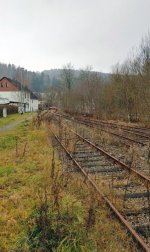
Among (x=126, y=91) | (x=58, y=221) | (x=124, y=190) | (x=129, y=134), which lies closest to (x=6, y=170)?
(x=124, y=190)

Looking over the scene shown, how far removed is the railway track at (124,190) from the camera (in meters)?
5.53

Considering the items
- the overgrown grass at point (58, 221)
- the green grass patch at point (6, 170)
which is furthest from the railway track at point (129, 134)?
the overgrown grass at point (58, 221)

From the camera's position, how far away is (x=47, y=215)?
5477 mm

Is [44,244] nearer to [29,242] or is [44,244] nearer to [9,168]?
[29,242]

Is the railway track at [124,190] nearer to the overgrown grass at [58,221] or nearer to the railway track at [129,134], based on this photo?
the overgrown grass at [58,221]

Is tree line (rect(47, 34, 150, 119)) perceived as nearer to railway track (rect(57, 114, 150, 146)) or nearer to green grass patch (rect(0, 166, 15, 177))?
railway track (rect(57, 114, 150, 146))

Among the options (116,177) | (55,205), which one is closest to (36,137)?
(116,177)

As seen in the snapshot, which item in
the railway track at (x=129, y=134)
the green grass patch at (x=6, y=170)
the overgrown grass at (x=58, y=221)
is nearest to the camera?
the overgrown grass at (x=58, y=221)

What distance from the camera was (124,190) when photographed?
786 centimetres

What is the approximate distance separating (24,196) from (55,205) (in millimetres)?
1649

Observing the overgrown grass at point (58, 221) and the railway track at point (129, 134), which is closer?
the overgrown grass at point (58, 221)

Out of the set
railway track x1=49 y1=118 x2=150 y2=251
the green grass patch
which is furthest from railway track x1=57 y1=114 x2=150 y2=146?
the green grass patch

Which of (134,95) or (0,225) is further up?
(134,95)

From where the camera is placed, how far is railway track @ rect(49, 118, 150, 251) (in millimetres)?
5531
